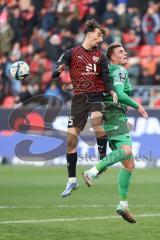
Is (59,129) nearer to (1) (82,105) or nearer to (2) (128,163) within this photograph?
(1) (82,105)

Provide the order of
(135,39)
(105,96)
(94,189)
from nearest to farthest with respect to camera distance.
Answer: (105,96) < (94,189) < (135,39)

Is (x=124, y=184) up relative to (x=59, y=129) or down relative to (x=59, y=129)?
up

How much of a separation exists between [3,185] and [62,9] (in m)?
12.1

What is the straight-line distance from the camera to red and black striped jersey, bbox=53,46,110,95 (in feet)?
41.8

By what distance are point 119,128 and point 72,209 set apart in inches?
91.0

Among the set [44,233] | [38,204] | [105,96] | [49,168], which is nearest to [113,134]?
[105,96]

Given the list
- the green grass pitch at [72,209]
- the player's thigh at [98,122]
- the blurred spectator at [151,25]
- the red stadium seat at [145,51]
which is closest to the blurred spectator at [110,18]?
the blurred spectator at [151,25]

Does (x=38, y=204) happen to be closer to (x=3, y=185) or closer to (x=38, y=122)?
(x=3, y=185)

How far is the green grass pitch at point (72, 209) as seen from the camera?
11.1 metres

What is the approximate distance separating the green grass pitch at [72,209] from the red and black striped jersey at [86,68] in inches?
75.7

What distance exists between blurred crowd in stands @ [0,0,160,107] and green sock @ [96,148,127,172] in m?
12.1

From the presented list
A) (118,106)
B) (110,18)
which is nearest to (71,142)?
(118,106)

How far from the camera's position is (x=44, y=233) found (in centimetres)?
1109

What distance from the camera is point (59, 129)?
22125 millimetres
